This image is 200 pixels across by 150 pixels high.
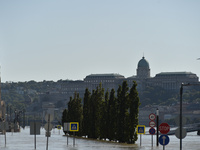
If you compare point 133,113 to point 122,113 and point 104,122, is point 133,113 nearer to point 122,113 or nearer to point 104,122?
point 122,113

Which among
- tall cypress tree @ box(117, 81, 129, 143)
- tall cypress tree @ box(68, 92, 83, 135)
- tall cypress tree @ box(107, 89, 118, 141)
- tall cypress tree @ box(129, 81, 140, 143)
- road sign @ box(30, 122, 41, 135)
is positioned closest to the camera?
road sign @ box(30, 122, 41, 135)

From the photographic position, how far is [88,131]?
10662 centimetres

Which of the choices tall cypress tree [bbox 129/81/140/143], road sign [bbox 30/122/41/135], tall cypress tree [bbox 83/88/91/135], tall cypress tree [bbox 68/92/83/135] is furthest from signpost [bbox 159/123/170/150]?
tall cypress tree [bbox 68/92/83/135]

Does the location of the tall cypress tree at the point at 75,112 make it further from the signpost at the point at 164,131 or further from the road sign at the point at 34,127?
the signpost at the point at 164,131

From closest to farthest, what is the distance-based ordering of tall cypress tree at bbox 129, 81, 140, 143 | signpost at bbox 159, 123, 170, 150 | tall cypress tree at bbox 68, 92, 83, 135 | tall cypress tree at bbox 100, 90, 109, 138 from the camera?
signpost at bbox 159, 123, 170, 150 < tall cypress tree at bbox 129, 81, 140, 143 < tall cypress tree at bbox 100, 90, 109, 138 < tall cypress tree at bbox 68, 92, 83, 135

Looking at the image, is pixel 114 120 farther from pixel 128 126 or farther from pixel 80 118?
pixel 80 118

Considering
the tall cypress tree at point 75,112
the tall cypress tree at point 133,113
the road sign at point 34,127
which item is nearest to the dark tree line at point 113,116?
the tall cypress tree at point 133,113

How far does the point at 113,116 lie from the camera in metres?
92.4

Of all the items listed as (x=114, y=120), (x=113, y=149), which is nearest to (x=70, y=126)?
(x=113, y=149)

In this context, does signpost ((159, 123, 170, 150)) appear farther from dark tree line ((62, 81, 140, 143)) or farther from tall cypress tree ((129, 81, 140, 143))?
dark tree line ((62, 81, 140, 143))

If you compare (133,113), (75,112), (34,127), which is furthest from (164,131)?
(75,112)

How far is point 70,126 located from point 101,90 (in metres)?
33.1

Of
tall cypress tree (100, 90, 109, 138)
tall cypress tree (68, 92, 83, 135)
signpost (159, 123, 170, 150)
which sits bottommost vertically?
signpost (159, 123, 170, 150)

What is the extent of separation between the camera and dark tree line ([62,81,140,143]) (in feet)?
280
